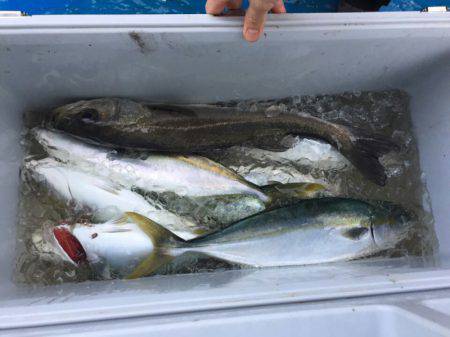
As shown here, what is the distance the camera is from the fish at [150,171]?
140 centimetres

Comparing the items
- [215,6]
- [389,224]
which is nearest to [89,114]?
[215,6]

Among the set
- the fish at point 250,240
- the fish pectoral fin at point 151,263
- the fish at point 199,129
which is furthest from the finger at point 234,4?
the fish pectoral fin at point 151,263

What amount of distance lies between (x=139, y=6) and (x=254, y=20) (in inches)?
29.6

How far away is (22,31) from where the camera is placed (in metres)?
1.11

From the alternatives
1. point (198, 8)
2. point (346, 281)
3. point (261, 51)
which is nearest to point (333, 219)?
point (346, 281)

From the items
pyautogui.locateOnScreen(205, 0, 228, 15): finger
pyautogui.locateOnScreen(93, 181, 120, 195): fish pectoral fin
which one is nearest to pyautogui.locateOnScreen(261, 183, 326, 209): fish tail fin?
pyautogui.locateOnScreen(93, 181, 120, 195): fish pectoral fin

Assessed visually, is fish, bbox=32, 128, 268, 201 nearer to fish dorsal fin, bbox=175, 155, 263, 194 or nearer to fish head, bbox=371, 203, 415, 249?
fish dorsal fin, bbox=175, 155, 263, 194

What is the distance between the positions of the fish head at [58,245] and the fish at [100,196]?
11cm

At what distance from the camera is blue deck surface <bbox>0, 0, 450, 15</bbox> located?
1.58 meters

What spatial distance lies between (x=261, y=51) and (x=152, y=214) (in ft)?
2.11

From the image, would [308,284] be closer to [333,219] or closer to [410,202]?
[333,219]

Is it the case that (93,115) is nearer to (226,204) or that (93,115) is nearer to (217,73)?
(217,73)

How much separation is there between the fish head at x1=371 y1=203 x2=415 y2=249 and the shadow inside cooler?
86 millimetres

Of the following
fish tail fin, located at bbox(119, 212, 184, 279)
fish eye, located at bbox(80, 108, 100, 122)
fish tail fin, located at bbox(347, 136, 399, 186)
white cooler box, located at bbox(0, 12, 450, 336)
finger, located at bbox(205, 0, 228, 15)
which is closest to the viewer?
white cooler box, located at bbox(0, 12, 450, 336)
